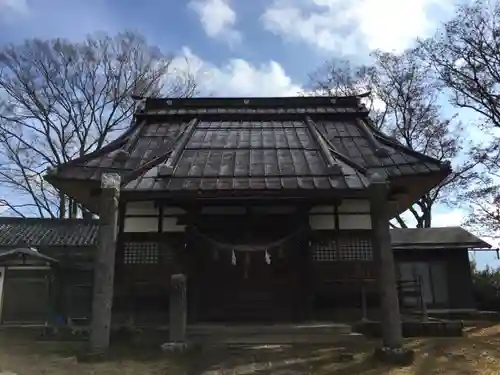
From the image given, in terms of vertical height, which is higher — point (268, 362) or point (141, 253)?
point (141, 253)

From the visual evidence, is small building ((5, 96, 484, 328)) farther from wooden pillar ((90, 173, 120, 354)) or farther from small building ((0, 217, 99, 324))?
small building ((0, 217, 99, 324))

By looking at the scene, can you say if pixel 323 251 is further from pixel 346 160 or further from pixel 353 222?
pixel 346 160

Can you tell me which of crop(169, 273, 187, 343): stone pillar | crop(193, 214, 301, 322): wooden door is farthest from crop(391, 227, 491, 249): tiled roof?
crop(169, 273, 187, 343): stone pillar

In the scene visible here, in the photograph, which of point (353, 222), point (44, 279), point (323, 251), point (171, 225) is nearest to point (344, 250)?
point (323, 251)

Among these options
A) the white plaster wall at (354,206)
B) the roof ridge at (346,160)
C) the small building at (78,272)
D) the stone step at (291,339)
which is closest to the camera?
the stone step at (291,339)

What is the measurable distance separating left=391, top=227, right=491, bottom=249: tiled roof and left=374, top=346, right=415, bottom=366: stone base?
1259cm

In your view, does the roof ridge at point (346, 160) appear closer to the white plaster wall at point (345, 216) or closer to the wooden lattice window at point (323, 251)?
the white plaster wall at point (345, 216)

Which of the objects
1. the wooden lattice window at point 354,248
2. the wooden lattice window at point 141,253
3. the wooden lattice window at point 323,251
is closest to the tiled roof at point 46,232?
the wooden lattice window at point 141,253

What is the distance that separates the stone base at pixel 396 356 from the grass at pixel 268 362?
0.45 ft

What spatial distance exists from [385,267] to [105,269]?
16.1 ft

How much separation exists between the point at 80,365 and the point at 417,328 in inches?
286

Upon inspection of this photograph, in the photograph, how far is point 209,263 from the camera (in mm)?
10719

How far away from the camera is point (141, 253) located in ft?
34.1

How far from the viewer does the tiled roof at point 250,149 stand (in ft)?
31.2
